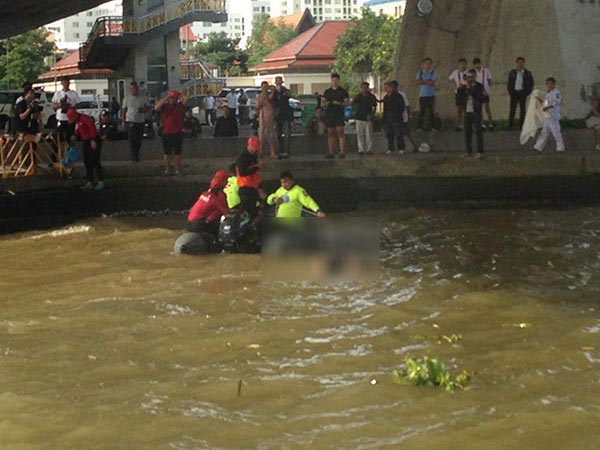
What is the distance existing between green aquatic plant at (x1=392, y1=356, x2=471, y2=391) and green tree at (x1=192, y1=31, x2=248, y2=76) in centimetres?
10707

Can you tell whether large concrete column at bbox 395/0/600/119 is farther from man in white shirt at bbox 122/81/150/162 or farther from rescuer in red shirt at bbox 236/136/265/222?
rescuer in red shirt at bbox 236/136/265/222

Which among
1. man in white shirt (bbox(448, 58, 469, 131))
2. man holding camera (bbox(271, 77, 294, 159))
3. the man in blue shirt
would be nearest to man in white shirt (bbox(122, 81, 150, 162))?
man holding camera (bbox(271, 77, 294, 159))

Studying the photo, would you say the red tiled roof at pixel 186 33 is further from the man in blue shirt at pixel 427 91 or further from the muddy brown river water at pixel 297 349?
the muddy brown river water at pixel 297 349

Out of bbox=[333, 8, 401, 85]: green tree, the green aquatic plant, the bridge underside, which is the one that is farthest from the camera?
bbox=[333, 8, 401, 85]: green tree

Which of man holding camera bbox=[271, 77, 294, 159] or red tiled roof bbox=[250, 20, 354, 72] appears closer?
man holding camera bbox=[271, 77, 294, 159]

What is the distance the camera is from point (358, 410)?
1057 cm

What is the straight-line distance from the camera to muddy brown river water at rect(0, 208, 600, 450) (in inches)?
397

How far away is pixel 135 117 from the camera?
83.9 ft

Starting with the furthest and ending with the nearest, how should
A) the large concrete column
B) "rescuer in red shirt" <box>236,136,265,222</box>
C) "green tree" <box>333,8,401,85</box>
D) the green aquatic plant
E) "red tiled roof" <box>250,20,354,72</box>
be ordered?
1. "red tiled roof" <box>250,20,354,72</box>
2. "green tree" <box>333,8,401,85</box>
3. the large concrete column
4. "rescuer in red shirt" <box>236,136,265,222</box>
5. the green aquatic plant

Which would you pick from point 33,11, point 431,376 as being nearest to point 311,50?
point 33,11

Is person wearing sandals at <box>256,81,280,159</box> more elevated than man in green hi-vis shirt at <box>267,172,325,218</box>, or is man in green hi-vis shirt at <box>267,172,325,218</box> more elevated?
person wearing sandals at <box>256,81,280,159</box>

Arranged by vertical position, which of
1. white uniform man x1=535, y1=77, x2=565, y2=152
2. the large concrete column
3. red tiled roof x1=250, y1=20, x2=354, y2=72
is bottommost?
white uniform man x1=535, y1=77, x2=565, y2=152

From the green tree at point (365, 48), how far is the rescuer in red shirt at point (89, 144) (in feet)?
188

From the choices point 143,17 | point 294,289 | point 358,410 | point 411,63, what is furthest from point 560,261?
point 143,17
